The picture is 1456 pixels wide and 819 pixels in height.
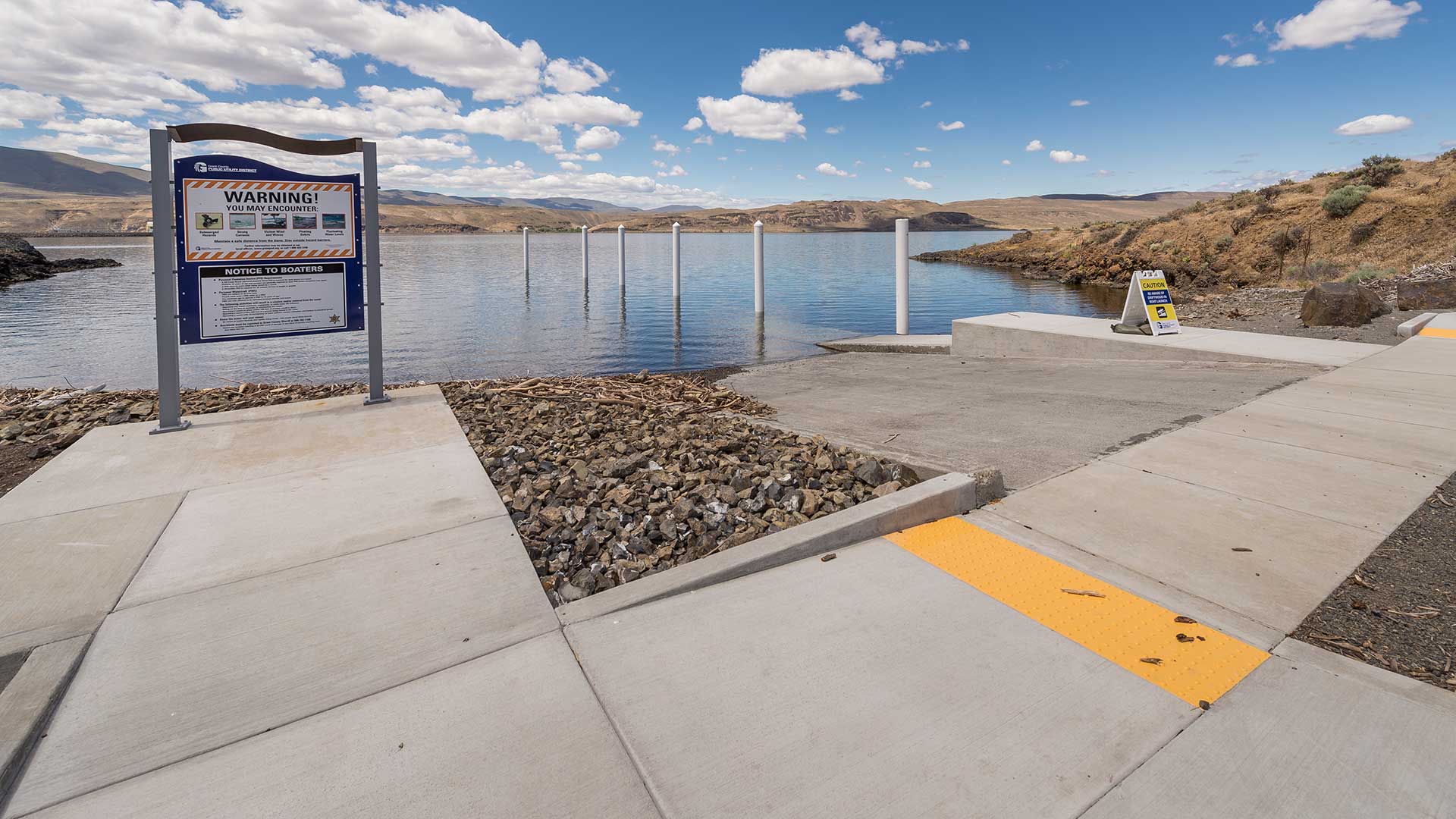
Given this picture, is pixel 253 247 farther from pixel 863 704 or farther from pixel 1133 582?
pixel 1133 582

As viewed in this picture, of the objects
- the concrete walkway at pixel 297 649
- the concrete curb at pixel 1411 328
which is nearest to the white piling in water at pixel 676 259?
the concrete curb at pixel 1411 328

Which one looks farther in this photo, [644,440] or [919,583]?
[644,440]

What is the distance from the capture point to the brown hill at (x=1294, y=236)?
28516 mm

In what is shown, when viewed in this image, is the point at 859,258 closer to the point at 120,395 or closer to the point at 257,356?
the point at 257,356

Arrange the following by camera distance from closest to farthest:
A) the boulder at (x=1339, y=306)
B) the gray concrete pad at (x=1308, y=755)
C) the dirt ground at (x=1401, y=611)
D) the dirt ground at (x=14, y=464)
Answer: the gray concrete pad at (x=1308, y=755), the dirt ground at (x=1401, y=611), the dirt ground at (x=14, y=464), the boulder at (x=1339, y=306)

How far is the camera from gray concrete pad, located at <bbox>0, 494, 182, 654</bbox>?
3.29 meters

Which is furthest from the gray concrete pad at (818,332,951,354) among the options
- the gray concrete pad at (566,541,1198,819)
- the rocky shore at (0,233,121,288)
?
the rocky shore at (0,233,121,288)

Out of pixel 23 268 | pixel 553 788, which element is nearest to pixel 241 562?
pixel 553 788

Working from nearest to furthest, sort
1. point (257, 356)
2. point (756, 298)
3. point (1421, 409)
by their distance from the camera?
point (1421, 409) → point (257, 356) → point (756, 298)

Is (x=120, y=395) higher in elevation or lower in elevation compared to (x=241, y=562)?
higher

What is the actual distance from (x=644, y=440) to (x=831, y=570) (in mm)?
2387

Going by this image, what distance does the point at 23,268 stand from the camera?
43531 mm

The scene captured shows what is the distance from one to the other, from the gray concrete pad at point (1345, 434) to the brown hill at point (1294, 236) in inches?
801

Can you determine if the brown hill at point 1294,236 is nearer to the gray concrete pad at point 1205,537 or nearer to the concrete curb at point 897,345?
the concrete curb at point 897,345
